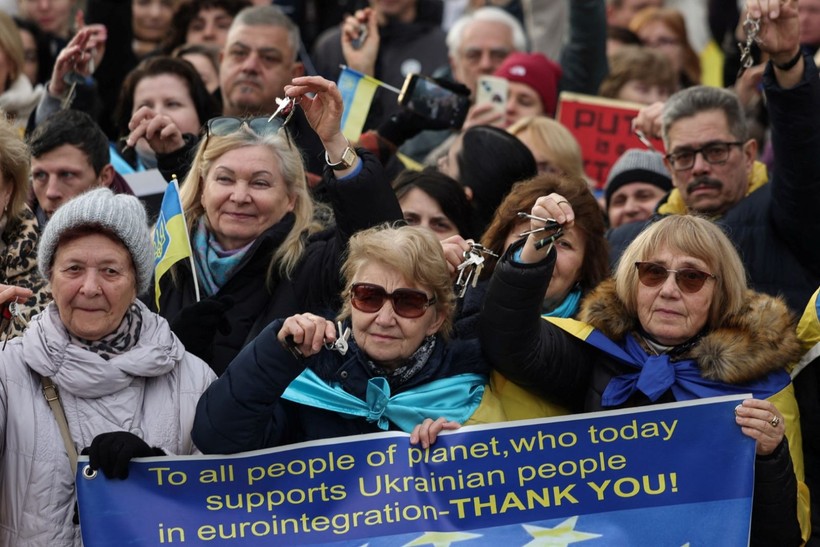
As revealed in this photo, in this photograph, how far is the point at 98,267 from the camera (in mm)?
5234

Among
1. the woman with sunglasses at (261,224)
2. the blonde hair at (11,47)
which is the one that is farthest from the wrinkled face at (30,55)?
the woman with sunglasses at (261,224)

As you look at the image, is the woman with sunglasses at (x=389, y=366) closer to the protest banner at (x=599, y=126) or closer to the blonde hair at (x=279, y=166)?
the blonde hair at (x=279, y=166)

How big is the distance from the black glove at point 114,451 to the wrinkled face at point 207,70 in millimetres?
4229

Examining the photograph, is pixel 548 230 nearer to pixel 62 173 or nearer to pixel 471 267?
pixel 471 267

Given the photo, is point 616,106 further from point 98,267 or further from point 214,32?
point 98,267

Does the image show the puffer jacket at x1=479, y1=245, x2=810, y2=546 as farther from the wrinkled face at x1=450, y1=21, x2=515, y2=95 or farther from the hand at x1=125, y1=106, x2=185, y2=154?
the wrinkled face at x1=450, y1=21, x2=515, y2=95

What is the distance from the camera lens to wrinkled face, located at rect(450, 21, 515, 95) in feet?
32.1

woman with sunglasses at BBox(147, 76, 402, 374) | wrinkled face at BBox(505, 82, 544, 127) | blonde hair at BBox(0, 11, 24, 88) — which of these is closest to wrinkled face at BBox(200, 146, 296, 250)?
woman with sunglasses at BBox(147, 76, 402, 374)

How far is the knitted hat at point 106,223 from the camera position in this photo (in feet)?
17.1

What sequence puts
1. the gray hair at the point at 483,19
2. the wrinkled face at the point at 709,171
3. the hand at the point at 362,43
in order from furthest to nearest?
the gray hair at the point at 483,19 → the hand at the point at 362,43 → the wrinkled face at the point at 709,171

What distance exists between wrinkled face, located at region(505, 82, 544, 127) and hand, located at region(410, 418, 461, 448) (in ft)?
13.9

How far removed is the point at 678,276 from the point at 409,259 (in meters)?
0.96

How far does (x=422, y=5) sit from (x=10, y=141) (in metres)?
5.08

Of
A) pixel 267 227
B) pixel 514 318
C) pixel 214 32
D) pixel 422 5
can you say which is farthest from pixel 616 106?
pixel 514 318
